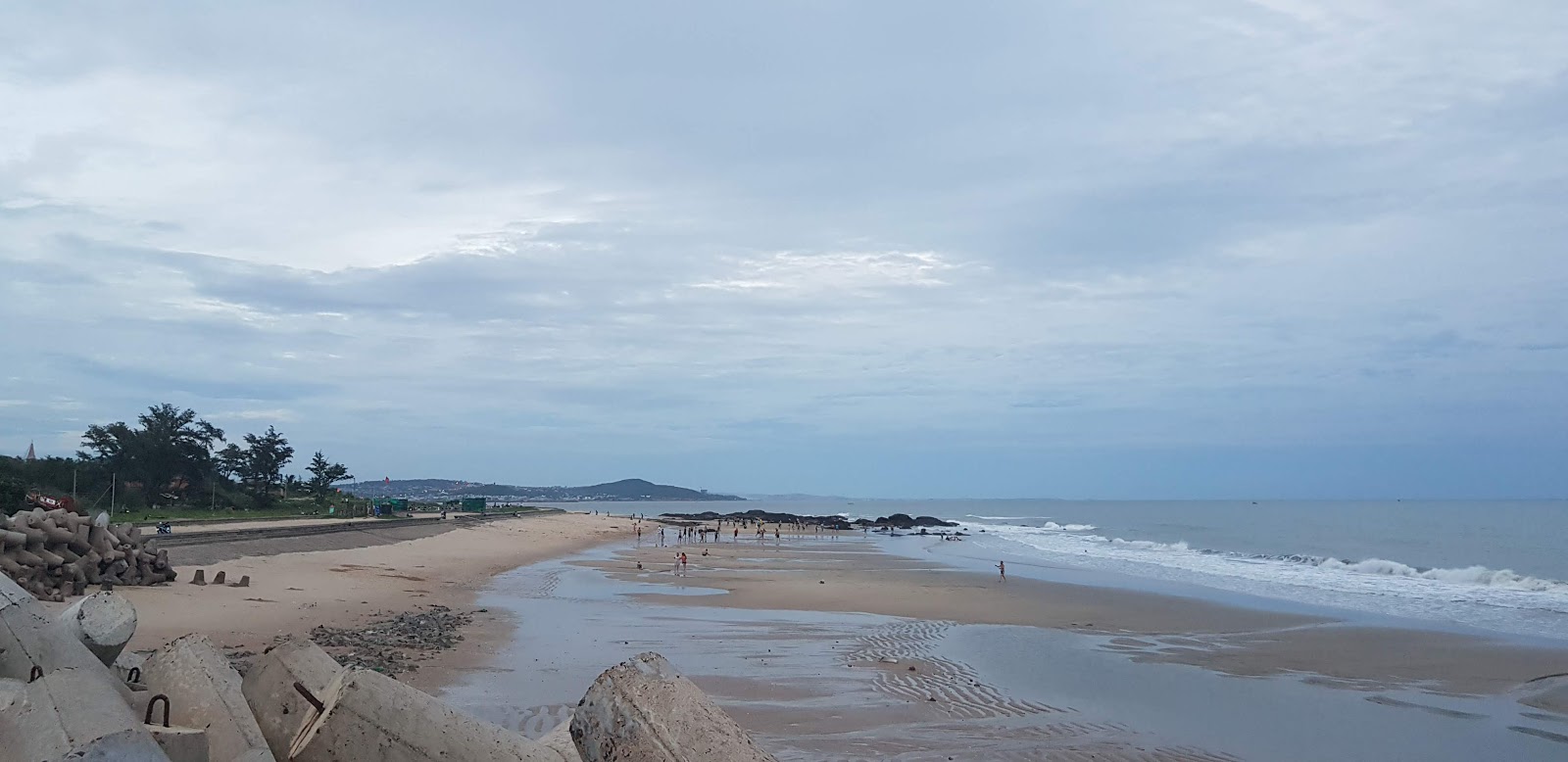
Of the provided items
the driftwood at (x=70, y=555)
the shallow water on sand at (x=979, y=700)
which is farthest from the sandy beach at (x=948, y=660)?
the driftwood at (x=70, y=555)

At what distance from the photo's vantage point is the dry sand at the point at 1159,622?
15555 millimetres

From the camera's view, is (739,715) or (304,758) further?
(739,715)

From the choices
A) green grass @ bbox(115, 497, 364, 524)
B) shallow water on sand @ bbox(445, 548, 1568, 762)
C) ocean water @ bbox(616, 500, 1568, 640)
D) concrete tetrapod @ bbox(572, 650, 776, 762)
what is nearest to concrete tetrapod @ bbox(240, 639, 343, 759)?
concrete tetrapod @ bbox(572, 650, 776, 762)

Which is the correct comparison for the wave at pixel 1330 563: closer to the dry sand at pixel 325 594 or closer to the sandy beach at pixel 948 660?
the sandy beach at pixel 948 660

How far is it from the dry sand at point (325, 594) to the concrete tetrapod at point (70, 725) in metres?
7.31

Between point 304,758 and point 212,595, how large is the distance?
1518 cm

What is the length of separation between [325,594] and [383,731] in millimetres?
17757

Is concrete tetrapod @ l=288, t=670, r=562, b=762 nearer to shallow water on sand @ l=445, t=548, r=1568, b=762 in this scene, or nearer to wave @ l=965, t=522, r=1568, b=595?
shallow water on sand @ l=445, t=548, r=1568, b=762

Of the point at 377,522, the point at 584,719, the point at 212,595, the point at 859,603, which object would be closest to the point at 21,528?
the point at 212,595

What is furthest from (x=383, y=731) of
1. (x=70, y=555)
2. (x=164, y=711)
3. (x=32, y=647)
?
(x=70, y=555)

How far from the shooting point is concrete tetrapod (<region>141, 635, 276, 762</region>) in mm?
5387

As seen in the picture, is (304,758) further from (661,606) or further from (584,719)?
(661,606)

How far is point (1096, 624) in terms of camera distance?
20.9 meters

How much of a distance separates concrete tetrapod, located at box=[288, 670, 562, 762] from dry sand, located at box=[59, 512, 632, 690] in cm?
788
